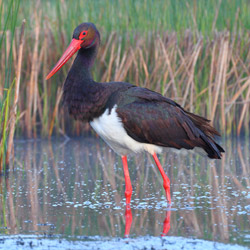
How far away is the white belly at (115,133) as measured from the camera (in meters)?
5.30

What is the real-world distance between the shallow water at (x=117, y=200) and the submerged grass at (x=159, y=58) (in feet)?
2.37

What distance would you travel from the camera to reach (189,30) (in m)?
→ 8.62

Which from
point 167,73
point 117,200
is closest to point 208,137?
point 117,200

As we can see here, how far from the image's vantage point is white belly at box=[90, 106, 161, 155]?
530cm

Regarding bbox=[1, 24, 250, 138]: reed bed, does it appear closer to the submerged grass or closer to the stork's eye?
the submerged grass

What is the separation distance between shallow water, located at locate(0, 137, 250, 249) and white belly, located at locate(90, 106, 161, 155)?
41 centimetres

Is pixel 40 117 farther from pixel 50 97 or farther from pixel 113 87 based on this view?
pixel 113 87

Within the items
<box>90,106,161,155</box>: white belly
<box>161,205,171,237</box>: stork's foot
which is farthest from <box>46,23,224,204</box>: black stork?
<box>161,205,171,237</box>: stork's foot

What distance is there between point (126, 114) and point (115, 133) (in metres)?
0.18

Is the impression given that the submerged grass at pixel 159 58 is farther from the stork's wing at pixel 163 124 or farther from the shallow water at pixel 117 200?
the stork's wing at pixel 163 124

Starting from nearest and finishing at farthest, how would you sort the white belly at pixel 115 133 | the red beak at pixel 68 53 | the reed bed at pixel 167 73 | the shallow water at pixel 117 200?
the shallow water at pixel 117 200, the white belly at pixel 115 133, the red beak at pixel 68 53, the reed bed at pixel 167 73

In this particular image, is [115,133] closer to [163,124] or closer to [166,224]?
[163,124]

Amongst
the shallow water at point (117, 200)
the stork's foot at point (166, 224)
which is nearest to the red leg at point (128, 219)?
the shallow water at point (117, 200)

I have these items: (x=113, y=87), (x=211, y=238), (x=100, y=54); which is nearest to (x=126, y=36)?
(x=100, y=54)
